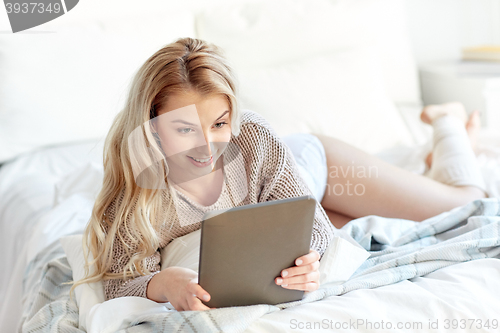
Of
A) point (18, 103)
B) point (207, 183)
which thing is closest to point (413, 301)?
point (207, 183)

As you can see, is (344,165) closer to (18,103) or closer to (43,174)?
(43,174)

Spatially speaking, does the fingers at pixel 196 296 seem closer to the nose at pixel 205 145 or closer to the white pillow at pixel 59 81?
the nose at pixel 205 145

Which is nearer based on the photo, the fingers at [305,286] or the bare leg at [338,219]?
the fingers at [305,286]

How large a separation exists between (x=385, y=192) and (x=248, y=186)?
1.48 ft

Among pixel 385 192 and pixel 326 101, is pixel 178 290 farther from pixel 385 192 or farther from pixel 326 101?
pixel 326 101

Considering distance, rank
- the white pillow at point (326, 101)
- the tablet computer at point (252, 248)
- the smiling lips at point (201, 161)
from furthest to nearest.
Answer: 1. the white pillow at point (326, 101)
2. the smiling lips at point (201, 161)
3. the tablet computer at point (252, 248)

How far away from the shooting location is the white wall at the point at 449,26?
2.40 meters

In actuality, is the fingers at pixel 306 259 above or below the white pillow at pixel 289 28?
below

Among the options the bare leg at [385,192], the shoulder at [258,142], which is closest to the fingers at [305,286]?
the shoulder at [258,142]

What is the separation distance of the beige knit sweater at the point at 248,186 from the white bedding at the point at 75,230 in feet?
0.61

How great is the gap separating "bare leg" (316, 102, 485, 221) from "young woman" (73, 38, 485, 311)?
0.33 metres

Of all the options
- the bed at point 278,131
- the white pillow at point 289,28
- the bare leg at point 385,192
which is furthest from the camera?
the white pillow at point 289,28

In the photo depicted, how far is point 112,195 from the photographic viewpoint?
0.93m

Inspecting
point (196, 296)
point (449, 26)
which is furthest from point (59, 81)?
point (449, 26)
